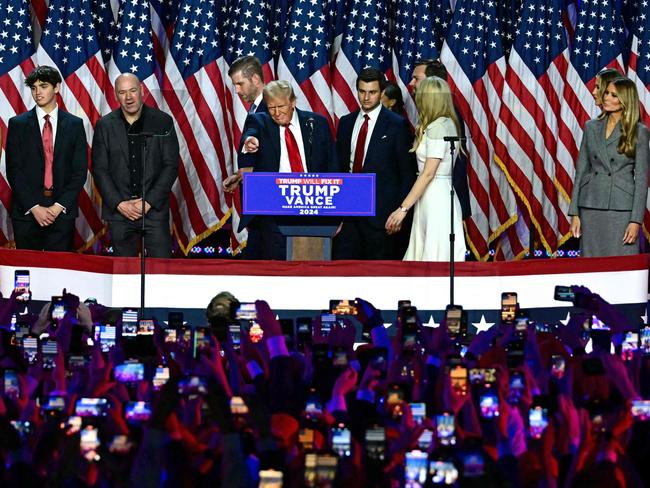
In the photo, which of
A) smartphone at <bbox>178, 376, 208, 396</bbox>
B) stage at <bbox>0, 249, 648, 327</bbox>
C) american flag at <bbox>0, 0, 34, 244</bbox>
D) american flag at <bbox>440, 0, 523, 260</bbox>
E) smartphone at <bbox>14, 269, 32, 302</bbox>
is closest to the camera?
smartphone at <bbox>178, 376, 208, 396</bbox>

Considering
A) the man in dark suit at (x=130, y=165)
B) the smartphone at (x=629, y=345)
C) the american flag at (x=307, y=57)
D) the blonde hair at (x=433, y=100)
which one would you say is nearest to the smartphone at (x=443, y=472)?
the smartphone at (x=629, y=345)

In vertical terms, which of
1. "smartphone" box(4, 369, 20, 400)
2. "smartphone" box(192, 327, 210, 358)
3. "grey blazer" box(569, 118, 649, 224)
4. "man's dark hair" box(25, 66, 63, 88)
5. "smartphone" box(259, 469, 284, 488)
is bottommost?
"smartphone" box(259, 469, 284, 488)

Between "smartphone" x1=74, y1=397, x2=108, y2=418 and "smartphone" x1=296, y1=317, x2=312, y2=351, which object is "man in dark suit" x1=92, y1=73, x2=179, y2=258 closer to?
"smartphone" x1=296, y1=317, x2=312, y2=351

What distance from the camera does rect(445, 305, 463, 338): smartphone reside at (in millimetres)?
3016

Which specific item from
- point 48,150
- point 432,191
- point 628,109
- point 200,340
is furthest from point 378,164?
point 200,340

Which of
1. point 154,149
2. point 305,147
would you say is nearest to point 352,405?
point 305,147

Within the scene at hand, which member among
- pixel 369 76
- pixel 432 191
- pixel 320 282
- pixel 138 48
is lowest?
pixel 320 282

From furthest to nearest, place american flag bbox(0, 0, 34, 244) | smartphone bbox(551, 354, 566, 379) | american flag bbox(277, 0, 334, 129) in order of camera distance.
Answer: american flag bbox(277, 0, 334, 129), american flag bbox(0, 0, 34, 244), smartphone bbox(551, 354, 566, 379)

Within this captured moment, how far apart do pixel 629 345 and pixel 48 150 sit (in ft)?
21.5

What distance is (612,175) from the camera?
25.8 feet

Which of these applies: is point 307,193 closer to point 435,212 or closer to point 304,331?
point 435,212

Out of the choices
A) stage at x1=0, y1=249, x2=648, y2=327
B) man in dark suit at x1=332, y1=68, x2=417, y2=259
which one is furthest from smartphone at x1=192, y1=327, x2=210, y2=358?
man in dark suit at x1=332, y1=68, x2=417, y2=259

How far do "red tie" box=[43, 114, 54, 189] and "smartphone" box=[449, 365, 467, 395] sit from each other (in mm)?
6851

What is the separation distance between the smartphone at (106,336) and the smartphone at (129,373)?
0.54 meters
